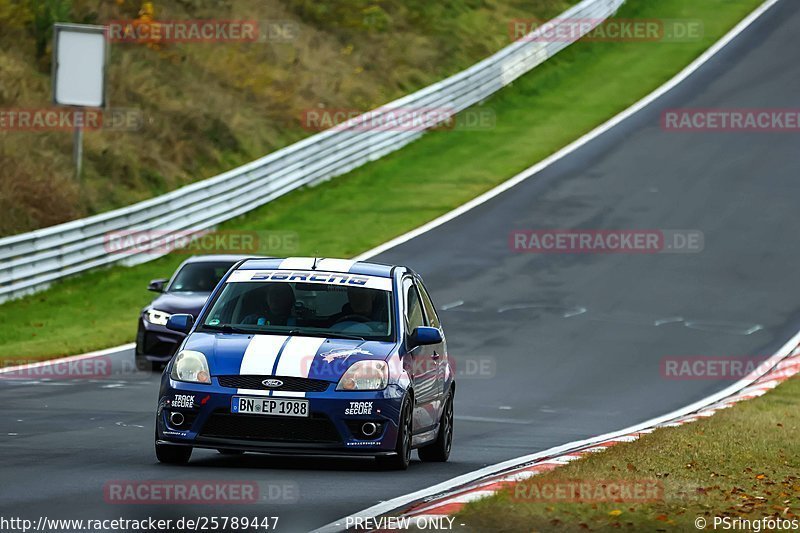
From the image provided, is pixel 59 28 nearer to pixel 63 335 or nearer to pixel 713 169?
pixel 63 335

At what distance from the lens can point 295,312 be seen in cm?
1173

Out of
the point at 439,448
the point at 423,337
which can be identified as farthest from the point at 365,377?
the point at 439,448

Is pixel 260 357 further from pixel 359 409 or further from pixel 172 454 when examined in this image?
pixel 172 454

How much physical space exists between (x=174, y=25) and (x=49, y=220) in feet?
42.6

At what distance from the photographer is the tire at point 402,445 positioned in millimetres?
11066

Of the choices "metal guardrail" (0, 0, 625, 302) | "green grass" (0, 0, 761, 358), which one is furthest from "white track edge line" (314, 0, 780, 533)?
"metal guardrail" (0, 0, 625, 302)

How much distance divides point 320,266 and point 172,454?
2006 millimetres

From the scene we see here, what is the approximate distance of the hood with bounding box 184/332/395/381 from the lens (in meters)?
10.8

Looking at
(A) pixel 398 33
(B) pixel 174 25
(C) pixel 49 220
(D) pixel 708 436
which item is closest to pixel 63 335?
(C) pixel 49 220

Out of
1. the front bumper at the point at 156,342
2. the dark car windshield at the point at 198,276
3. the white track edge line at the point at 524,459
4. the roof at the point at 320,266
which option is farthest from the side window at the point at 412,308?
the dark car windshield at the point at 198,276

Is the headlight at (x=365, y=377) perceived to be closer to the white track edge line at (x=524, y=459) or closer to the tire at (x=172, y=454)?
the white track edge line at (x=524, y=459)

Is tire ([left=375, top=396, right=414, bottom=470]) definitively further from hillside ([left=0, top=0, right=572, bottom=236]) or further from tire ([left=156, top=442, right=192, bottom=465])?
hillside ([left=0, top=0, right=572, bottom=236])

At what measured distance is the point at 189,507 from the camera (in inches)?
343

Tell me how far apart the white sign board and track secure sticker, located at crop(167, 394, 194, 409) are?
2016 centimetres
